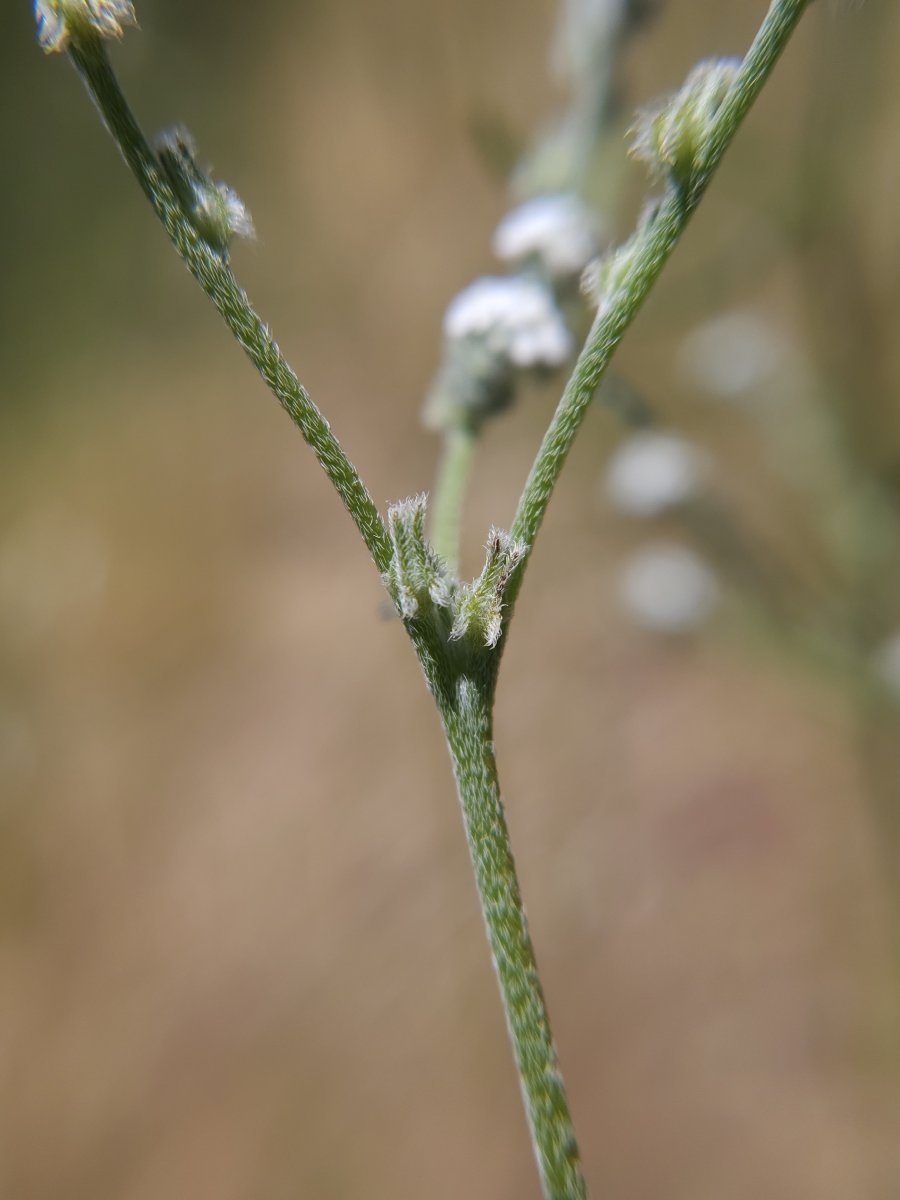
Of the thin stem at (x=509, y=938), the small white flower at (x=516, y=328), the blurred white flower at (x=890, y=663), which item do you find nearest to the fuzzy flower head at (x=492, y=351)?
the small white flower at (x=516, y=328)

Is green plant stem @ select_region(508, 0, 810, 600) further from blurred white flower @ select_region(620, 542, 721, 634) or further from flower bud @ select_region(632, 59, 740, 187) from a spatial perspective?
blurred white flower @ select_region(620, 542, 721, 634)

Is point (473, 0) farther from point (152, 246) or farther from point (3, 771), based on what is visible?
point (3, 771)

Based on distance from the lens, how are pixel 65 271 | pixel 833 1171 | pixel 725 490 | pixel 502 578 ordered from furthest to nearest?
pixel 65 271 → pixel 725 490 → pixel 833 1171 → pixel 502 578

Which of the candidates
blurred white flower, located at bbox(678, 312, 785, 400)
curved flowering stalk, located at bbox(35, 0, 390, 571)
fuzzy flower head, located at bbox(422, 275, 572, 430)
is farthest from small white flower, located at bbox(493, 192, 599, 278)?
blurred white flower, located at bbox(678, 312, 785, 400)

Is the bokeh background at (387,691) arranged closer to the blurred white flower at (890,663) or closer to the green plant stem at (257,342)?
the blurred white flower at (890,663)

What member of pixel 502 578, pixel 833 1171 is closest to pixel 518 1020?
pixel 502 578

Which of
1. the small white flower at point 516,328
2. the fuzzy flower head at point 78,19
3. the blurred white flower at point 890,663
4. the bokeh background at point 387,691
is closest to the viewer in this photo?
the fuzzy flower head at point 78,19

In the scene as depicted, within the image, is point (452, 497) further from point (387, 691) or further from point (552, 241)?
point (387, 691)
